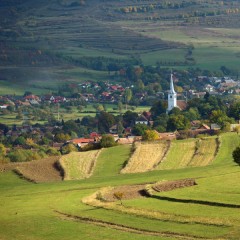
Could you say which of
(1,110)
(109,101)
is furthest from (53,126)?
(109,101)

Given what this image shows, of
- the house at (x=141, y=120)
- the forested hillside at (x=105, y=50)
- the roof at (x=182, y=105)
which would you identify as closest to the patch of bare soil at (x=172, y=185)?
the house at (x=141, y=120)

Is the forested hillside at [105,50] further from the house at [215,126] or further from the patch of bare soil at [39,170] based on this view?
the patch of bare soil at [39,170]

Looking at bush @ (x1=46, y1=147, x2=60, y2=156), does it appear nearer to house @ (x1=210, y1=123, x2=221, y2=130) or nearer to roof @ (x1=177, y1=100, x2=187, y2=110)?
house @ (x1=210, y1=123, x2=221, y2=130)

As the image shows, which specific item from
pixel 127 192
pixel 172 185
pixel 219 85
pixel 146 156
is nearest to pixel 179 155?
pixel 146 156

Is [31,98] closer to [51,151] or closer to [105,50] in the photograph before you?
[105,50]

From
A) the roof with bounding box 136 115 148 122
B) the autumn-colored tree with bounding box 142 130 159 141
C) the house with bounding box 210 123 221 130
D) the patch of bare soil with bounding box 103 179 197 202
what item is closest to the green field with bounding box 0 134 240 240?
the patch of bare soil with bounding box 103 179 197 202

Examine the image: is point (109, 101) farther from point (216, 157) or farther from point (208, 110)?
point (216, 157)

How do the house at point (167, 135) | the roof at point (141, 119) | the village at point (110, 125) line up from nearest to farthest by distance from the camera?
the house at point (167, 135) < the village at point (110, 125) < the roof at point (141, 119)

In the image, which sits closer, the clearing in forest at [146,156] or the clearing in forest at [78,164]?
the clearing in forest at [78,164]
